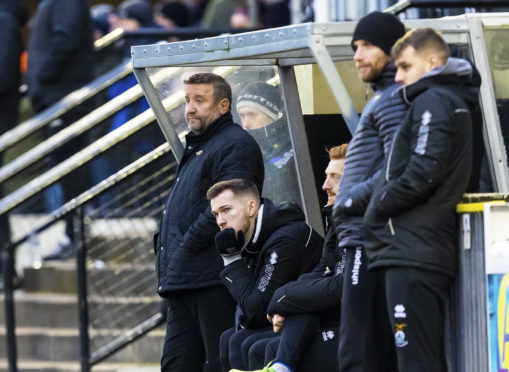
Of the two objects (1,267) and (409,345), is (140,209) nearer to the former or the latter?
(1,267)

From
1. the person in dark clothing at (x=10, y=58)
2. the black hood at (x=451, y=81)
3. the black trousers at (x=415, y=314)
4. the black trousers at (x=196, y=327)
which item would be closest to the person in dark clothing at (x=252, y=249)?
the black trousers at (x=196, y=327)

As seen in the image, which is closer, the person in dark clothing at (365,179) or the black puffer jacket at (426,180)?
the black puffer jacket at (426,180)

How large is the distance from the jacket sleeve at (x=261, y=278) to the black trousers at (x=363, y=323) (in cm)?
100

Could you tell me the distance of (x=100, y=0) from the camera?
1989 cm

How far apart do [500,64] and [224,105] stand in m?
1.54

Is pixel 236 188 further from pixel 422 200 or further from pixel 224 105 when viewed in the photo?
pixel 422 200

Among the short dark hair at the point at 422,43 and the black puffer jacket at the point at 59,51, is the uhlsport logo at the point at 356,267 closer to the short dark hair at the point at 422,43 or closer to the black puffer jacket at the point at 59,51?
the short dark hair at the point at 422,43

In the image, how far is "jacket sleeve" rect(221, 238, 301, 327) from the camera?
6.82 metres

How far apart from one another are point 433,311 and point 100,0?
49.4 ft

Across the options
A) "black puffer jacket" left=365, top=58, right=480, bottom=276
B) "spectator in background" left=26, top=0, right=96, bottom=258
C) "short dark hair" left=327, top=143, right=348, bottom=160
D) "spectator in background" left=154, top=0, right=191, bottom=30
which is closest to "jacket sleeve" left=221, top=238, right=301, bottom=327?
"short dark hair" left=327, top=143, right=348, bottom=160

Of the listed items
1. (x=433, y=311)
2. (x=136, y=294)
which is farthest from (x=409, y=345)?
(x=136, y=294)

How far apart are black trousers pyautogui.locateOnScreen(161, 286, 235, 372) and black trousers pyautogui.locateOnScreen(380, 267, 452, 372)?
1716mm

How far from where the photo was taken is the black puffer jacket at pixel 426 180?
5.46m

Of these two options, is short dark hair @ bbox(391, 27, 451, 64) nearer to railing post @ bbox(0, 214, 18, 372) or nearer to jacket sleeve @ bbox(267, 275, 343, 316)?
jacket sleeve @ bbox(267, 275, 343, 316)
